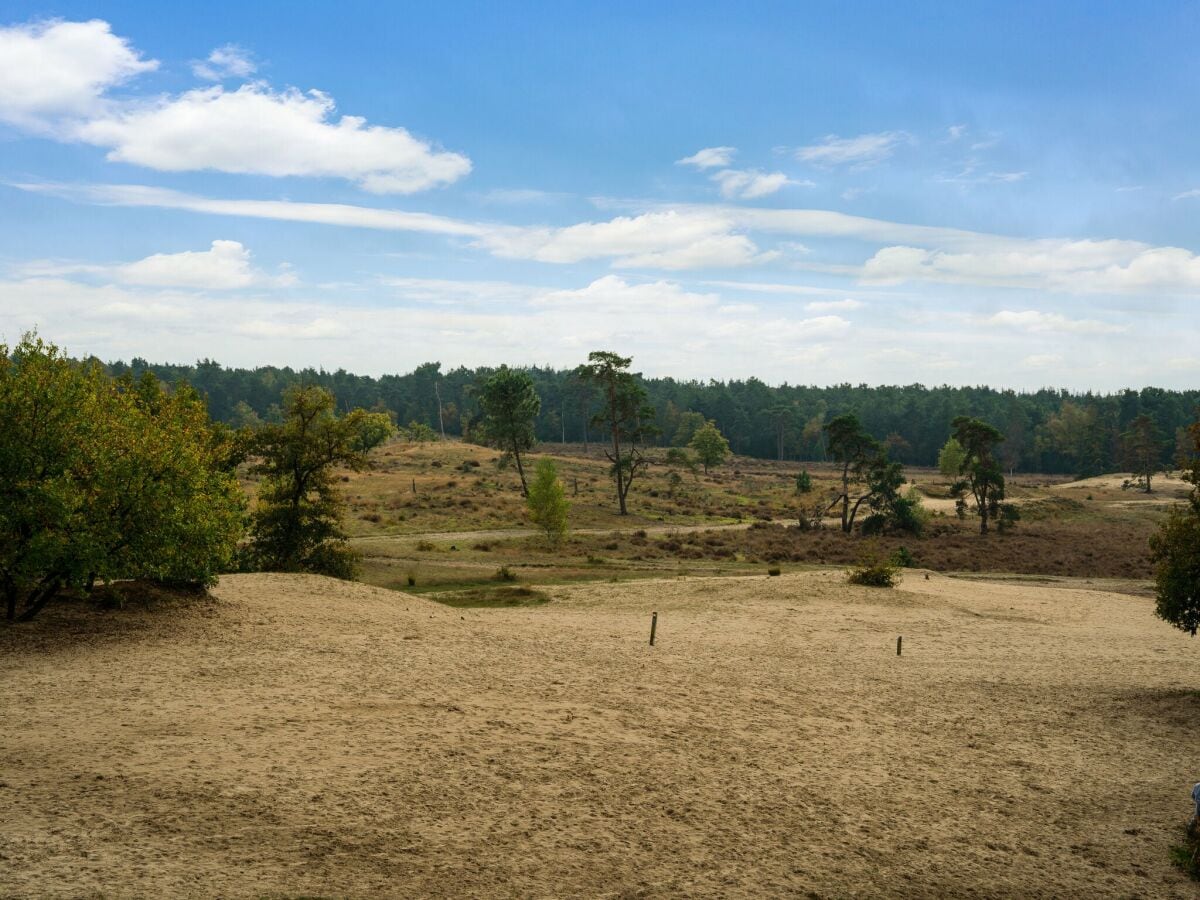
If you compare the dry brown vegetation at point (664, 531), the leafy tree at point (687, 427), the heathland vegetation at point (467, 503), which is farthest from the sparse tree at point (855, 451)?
the leafy tree at point (687, 427)

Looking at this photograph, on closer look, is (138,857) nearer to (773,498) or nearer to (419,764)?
(419,764)

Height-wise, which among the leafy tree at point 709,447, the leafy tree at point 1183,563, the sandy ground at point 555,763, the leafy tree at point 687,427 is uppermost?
the leafy tree at point 687,427

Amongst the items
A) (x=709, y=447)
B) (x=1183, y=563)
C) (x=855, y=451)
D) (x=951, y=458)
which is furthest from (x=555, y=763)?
(x=951, y=458)

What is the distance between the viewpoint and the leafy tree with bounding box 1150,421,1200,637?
22.3 metres

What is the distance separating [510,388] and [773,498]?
4021cm

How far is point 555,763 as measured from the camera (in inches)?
656

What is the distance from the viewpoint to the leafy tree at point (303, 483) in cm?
3909

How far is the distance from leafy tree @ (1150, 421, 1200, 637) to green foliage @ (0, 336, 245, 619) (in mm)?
25812

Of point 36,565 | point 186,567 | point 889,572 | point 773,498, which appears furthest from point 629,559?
point 773,498

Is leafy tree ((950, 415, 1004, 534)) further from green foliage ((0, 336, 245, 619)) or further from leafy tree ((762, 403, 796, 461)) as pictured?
leafy tree ((762, 403, 796, 461))

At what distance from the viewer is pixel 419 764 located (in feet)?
52.6

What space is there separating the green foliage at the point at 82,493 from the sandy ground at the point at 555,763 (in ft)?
5.94

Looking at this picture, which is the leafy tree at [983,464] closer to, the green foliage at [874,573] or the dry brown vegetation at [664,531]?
the dry brown vegetation at [664,531]

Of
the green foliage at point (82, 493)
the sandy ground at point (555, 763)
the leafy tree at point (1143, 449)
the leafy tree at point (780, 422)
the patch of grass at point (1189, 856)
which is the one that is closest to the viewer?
the sandy ground at point (555, 763)
